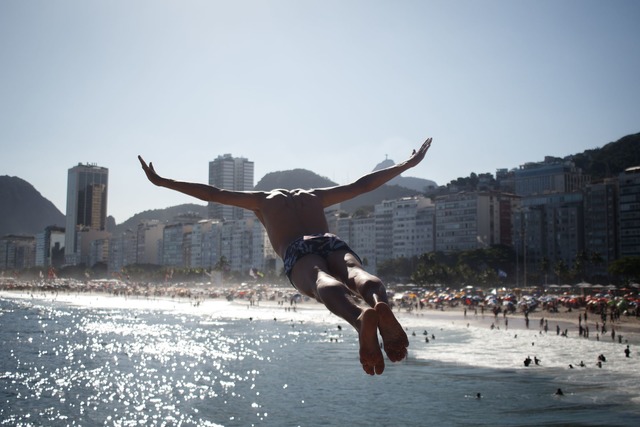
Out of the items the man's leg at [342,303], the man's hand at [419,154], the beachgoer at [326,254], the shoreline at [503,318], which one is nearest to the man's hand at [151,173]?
the beachgoer at [326,254]

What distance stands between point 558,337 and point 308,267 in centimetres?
4732

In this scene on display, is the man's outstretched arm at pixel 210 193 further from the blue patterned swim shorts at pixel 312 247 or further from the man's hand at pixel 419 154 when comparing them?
the man's hand at pixel 419 154

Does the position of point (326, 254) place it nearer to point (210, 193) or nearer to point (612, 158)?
point (210, 193)

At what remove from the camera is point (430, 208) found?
143625 mm

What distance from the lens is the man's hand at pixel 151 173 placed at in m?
7.02

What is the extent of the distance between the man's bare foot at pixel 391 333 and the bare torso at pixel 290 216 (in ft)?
5.62

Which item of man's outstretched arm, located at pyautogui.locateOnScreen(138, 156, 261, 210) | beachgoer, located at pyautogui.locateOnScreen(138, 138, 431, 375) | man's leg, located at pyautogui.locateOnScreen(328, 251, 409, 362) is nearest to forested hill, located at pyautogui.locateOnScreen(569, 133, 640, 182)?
beachgoer, located at pyautogui.locateOnScreen(138, 138, 431, 375)

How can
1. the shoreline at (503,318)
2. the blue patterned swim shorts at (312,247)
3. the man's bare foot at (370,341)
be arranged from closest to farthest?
the man's bare foot at (370,341) < the blue patterned swim shorts at (312,247) < the shoreline at (503,318)

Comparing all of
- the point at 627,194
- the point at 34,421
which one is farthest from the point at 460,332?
the point at 627,194

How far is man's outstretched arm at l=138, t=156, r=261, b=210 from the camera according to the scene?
6750 millimetres

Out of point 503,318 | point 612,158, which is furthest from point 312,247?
point 612,158

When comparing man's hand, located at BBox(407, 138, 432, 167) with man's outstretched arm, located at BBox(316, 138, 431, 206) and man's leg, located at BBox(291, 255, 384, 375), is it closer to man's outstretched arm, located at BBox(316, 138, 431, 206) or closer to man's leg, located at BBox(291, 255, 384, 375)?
man's outstretched arm, located at BBox(316, 138, 431, 206)

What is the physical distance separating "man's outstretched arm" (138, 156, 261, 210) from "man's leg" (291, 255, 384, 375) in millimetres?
992

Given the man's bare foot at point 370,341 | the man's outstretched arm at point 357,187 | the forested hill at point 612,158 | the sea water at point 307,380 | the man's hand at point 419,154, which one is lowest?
the sea water at point 307,380
